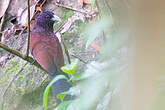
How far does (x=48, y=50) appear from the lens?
2676mm

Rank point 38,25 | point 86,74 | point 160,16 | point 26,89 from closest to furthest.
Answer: point 160,16
point 86,74
point 26,89
point 38,25

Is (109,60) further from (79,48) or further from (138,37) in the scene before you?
(79,48)

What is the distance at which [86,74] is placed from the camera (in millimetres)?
1103

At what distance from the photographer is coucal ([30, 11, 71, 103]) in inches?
94.6

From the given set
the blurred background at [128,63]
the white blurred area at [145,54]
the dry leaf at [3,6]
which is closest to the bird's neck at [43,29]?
the dry leaf at [3,6]

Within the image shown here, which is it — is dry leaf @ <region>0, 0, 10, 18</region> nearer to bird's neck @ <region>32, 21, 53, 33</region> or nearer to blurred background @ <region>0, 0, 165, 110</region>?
bird's neck @ <region>32, 21, 53, 33</region>

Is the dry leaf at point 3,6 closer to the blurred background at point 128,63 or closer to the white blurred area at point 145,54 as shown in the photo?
the blurred background at point 128,63

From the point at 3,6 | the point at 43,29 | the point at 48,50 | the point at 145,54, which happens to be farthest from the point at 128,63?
the point at 3,6

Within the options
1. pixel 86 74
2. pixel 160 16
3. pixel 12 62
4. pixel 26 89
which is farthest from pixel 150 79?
pixel 12 62

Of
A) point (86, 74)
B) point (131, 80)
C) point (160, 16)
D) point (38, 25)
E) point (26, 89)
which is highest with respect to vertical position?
point (160, 16)

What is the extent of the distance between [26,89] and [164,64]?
2.56m

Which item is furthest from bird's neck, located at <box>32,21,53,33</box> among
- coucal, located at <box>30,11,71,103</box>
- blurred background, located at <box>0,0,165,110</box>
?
blurred background, located at <box>0,0,165,110</box>

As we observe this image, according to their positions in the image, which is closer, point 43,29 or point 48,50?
point 48,50

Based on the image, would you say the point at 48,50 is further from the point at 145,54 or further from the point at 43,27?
the point at 145,54
